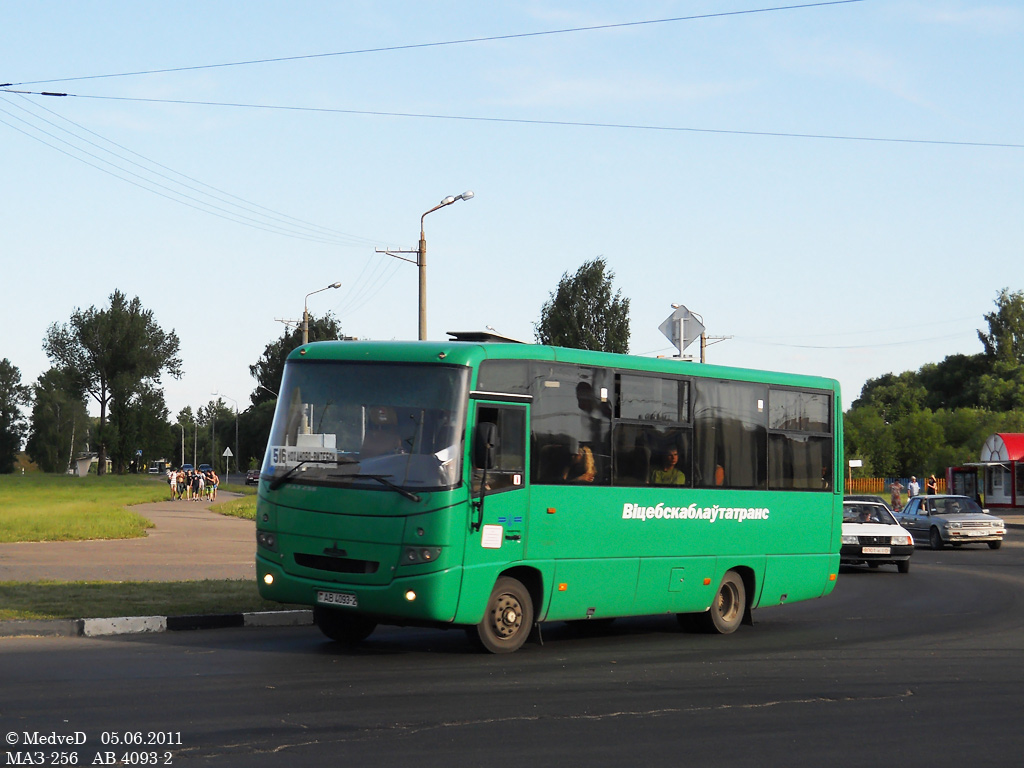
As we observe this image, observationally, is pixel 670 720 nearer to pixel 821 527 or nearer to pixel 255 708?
pixel 255 708

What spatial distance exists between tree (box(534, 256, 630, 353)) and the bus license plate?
239 feet

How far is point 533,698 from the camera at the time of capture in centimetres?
932

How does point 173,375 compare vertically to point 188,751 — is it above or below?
above

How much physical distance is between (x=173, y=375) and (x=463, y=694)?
12070cm

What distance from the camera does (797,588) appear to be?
15.6m

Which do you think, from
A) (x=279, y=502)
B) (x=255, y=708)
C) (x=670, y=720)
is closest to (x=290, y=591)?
(x=279, y=502)

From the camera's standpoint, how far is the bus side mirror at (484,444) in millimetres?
11469

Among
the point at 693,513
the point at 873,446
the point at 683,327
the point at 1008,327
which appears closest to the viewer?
the point at 693,513

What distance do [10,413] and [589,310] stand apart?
107883 millimetres

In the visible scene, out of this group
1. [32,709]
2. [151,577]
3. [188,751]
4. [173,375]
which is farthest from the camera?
[173,375]

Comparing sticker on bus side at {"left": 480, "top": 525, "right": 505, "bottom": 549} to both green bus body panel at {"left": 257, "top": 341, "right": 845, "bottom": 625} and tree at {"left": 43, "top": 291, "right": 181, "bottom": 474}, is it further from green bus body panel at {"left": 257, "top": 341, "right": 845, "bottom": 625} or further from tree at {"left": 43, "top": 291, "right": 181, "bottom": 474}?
tree at {"left": 43, "top": 291, "right": 181, "bottom": 474}

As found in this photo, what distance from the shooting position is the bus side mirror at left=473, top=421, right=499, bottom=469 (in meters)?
11.5

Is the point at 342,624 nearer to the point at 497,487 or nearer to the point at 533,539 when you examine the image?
the point at 533,539

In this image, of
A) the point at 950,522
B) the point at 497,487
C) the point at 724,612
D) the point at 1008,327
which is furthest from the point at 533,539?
the point at 1008,327
